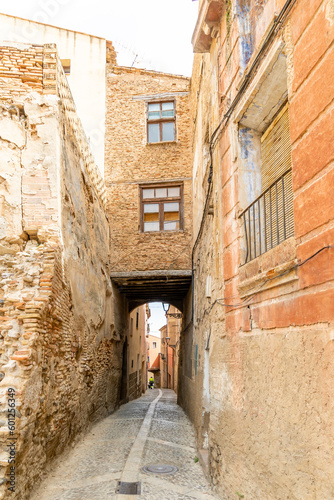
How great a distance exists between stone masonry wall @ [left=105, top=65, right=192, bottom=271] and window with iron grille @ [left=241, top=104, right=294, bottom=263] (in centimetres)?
745

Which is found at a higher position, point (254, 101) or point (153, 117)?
point (153, 117)

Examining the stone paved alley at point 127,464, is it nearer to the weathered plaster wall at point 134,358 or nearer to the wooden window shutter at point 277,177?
the wooden window shutter at point 277,177

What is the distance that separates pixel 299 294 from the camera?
3094 millimetres

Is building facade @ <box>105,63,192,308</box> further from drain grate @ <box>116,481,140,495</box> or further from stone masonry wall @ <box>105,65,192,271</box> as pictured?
drain grate @ <box>116,481,140,495</box>

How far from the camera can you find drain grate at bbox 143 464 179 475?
6039 millimetres

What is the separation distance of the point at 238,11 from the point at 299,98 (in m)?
2.50

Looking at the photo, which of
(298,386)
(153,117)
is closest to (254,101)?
(298,386)

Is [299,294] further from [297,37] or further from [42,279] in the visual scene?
[42,279]

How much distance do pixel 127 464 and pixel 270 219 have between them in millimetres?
4382

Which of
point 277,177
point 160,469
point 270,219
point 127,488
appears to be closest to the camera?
point 270,219

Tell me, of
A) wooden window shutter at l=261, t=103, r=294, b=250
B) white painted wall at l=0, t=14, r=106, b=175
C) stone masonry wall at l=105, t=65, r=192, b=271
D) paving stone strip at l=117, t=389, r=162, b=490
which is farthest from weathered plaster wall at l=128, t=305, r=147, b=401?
wooden window shutter at l=261, t=103, r=294, b=250

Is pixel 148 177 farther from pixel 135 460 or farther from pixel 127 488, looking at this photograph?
pixel 127 488

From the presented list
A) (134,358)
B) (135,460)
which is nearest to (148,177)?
(135,460)

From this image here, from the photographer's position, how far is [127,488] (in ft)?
17.5
